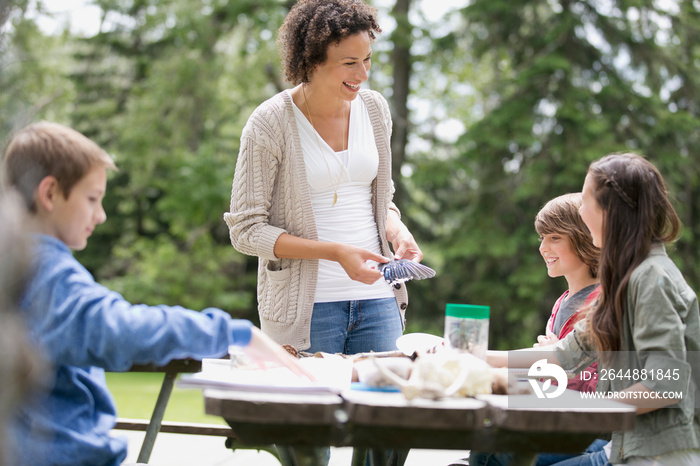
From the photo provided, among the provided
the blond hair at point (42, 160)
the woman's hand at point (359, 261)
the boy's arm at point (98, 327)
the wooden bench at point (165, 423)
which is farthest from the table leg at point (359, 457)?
the blond hair at point (42, 160)

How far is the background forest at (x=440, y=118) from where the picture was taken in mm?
7969

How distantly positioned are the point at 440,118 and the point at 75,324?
367 inches

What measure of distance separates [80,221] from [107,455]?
0.49 m

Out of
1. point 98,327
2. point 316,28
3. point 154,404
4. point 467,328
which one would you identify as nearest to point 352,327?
point 467,328

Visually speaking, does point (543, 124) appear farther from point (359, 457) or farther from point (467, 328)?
point (467, 328)

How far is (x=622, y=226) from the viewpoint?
170 centimetres

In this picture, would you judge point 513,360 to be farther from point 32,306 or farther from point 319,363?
point 32,306

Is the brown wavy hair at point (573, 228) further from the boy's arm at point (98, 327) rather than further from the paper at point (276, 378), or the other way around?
the boy's arm at point (98, 327)

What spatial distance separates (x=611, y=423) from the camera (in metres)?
1.29

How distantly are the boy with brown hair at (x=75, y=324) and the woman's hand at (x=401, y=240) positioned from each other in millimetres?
873

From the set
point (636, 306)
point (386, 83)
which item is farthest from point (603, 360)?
Result: point (386, 83)

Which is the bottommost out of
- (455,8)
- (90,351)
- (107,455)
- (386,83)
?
(107,455)

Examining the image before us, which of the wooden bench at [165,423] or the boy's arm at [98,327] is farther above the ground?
the boy's arm at [98,327]

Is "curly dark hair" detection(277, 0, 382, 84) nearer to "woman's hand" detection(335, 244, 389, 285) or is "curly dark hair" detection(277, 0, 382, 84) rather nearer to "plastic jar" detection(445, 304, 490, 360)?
"woman's hand" detection(335, 244, 389, 285)
